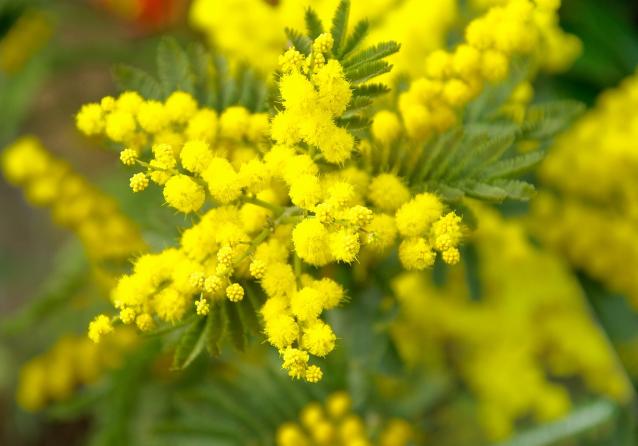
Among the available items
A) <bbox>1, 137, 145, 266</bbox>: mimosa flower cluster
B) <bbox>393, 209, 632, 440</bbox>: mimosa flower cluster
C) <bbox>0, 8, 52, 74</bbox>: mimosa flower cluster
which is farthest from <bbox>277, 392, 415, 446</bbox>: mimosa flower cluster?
<bbox>0, 8, 52, 74</bbox>: mimosa flower cluster

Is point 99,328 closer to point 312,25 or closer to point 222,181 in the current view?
point 222,181

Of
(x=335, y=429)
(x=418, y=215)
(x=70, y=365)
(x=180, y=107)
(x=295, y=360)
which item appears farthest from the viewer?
(x=70, y=365)

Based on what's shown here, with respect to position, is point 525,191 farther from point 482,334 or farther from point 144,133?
point 482,334

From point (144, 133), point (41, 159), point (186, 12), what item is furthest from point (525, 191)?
point (186, 12)

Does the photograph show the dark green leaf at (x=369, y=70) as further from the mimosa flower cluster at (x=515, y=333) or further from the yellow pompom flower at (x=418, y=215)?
the mimosa flower cluster at (x=515, y=333)

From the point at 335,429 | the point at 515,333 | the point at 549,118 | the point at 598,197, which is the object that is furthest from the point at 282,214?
the point at 515,333

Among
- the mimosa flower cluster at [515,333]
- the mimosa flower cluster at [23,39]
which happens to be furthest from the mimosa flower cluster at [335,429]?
the mimosa flower cluster at [23,39]

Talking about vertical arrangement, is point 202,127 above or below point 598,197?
above
